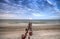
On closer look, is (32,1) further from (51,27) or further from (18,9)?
(51,27)

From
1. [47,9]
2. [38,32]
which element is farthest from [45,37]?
[47,9]

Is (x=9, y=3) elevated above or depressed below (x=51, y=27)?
above

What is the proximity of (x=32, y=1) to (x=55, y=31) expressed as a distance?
51cm

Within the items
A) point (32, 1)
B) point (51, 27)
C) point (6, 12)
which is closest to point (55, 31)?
point (51, 27)

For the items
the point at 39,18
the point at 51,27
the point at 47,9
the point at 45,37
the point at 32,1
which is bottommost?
the point at 45,37

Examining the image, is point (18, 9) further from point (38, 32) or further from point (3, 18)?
point (38, 32)

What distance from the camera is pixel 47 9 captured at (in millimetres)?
1711

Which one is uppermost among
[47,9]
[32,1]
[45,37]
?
[32,1]

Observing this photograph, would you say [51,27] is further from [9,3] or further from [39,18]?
[9,3]

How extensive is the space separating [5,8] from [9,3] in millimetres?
86

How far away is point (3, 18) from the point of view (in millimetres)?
1667

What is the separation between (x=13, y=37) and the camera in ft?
5.41

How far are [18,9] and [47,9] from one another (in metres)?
0.39

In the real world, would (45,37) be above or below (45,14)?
below
